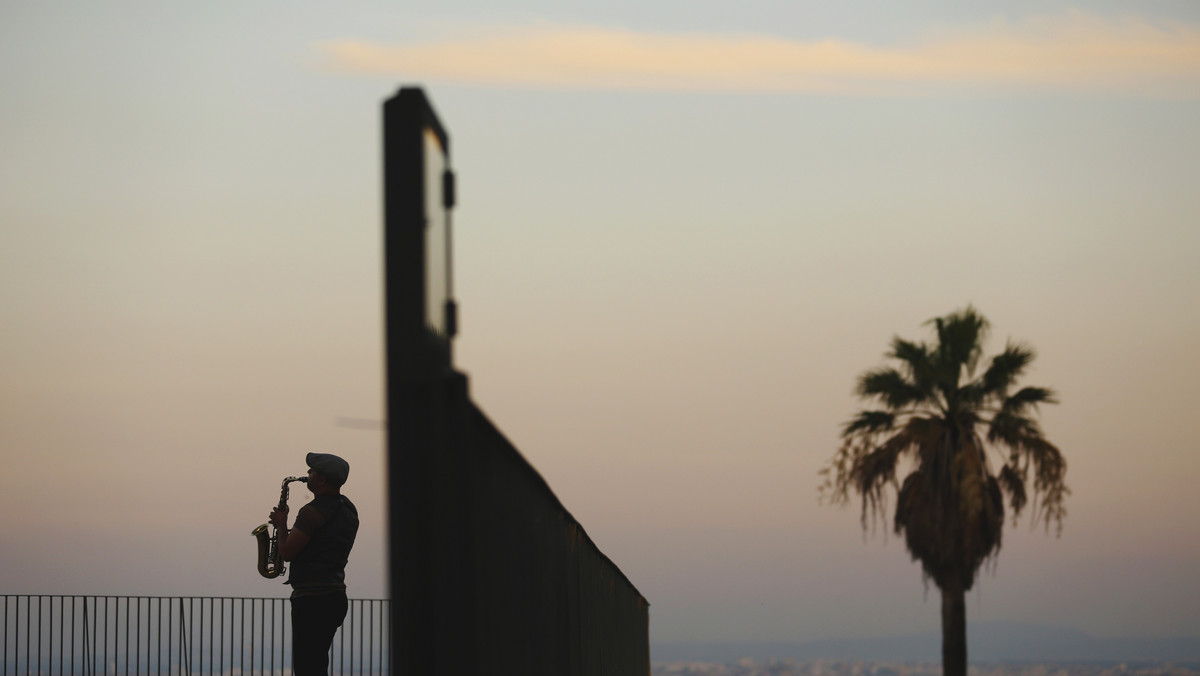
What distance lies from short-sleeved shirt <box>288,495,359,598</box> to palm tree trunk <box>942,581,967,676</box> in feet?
86.7

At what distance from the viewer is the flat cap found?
8055mm

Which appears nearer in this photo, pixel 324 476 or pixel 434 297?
pixel 434 297

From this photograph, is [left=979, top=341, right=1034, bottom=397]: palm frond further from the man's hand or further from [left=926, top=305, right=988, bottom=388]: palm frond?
the man's hand

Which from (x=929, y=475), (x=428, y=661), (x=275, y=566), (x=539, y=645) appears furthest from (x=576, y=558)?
(x=929, y=475)

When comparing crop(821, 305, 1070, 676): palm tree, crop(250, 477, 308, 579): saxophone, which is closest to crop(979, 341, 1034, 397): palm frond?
crop(821, 305, 1070, 676): palm tree

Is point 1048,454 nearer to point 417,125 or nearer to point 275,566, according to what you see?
point 275,566

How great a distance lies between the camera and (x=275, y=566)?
946cm

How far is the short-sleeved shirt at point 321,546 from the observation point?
26.3 feet

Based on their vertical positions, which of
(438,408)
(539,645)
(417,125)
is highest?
(417,125)

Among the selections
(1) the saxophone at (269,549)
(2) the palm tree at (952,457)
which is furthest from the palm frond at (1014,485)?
(1) the saxophone at (269,549)

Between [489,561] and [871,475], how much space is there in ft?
100

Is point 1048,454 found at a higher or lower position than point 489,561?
higher

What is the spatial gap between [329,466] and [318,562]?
0.55 meters

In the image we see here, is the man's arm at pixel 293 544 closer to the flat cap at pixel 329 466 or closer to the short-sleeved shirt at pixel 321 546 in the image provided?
the short-sleeved shirt at pixel 321 546
